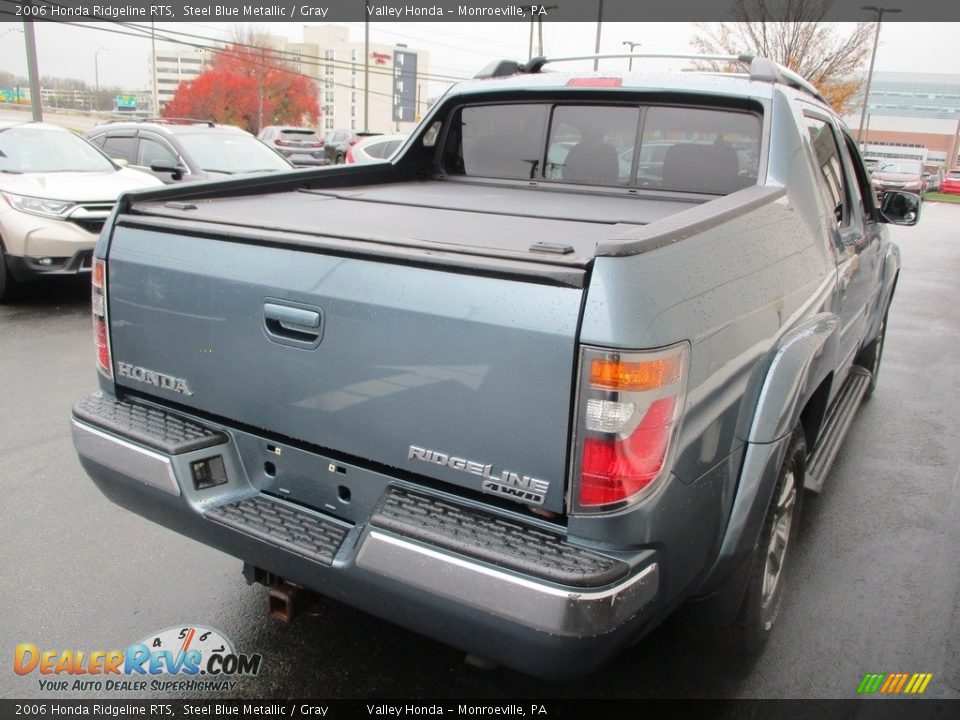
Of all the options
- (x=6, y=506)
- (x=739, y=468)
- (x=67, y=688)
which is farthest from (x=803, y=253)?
(x=6, y=506)

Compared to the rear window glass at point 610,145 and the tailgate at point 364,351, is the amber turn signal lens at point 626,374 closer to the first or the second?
the tailgate at point 364,351

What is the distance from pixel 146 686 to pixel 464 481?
1.46 meters

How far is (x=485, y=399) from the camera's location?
1972 millimetres

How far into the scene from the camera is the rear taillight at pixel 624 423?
1.82m

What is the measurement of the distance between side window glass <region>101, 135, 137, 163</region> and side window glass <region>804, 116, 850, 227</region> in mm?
9860

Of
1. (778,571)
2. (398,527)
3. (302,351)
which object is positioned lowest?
(778,571)

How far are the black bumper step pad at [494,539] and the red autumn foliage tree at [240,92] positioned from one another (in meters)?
79.4

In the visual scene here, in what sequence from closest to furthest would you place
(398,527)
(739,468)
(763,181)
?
(398,527), (739,468), (763,181)

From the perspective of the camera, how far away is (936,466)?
4730mm

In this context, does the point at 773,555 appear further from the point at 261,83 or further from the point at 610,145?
the point at 261,83

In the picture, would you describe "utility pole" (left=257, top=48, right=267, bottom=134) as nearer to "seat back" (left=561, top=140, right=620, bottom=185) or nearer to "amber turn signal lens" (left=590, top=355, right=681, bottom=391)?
"seat back" (left=561, top=140, right=620, bottom=185)

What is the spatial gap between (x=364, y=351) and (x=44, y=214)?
6.72 metres

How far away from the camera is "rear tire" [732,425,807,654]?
8.58 ft

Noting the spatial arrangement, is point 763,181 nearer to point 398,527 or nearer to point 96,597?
point 398,527
